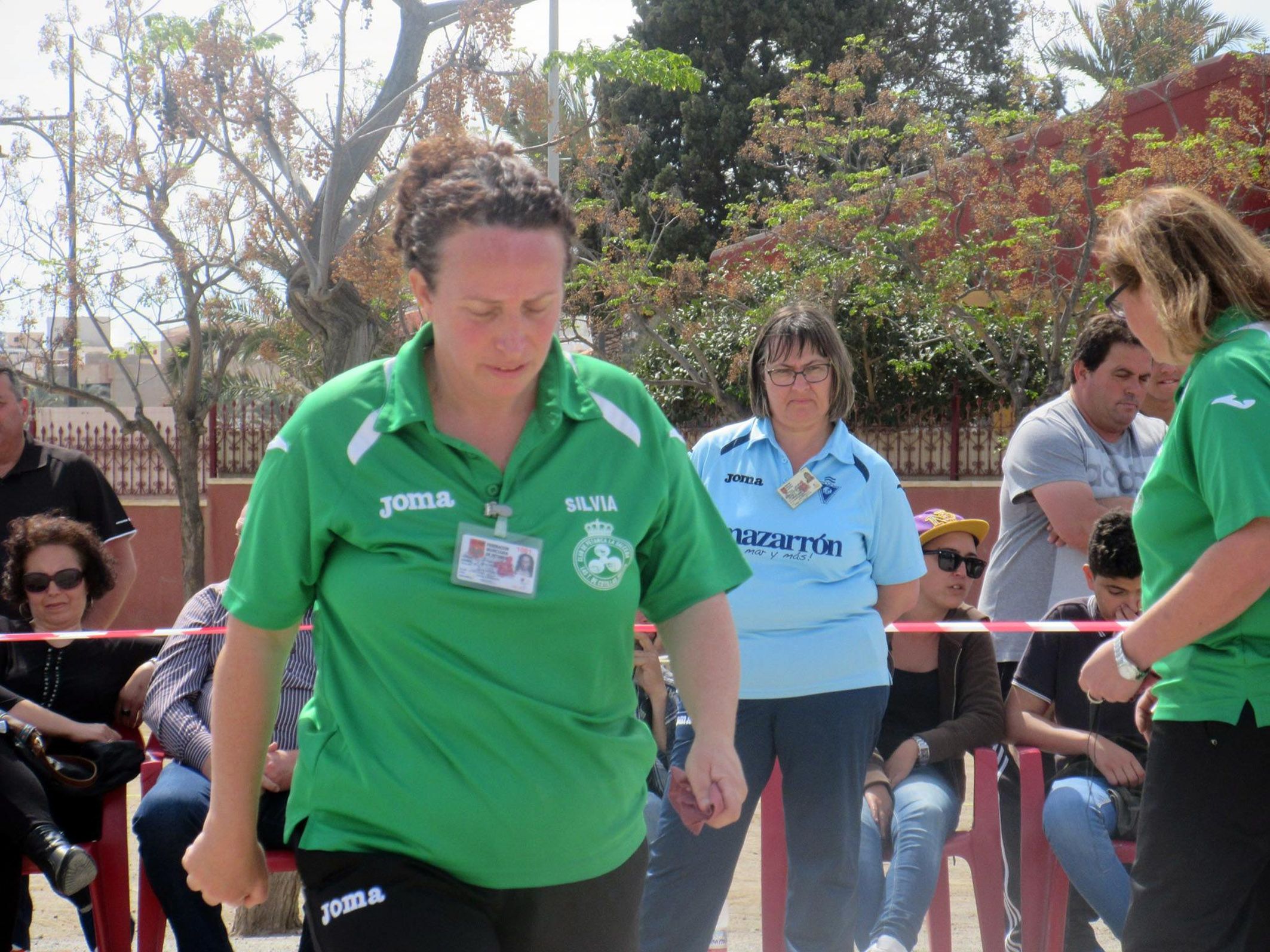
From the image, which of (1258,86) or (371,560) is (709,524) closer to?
(371,560)

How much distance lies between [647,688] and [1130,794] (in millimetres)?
1697

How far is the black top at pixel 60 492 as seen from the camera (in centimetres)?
500

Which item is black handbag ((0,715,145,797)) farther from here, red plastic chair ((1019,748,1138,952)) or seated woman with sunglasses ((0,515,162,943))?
red plastic chair ((1019,748,1138,952))

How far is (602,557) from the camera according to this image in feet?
6.41

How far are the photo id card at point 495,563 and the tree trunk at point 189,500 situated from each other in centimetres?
1270

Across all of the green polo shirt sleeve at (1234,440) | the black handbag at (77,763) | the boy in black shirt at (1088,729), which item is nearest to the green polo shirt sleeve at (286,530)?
the green polo shirt sleeve at (1234,440)

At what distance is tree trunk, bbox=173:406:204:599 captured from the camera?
13.9 meters

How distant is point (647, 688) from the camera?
16.0ft

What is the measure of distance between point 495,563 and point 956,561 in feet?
10.4

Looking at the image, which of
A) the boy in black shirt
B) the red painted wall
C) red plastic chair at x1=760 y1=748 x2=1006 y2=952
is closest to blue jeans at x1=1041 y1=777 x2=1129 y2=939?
the boy in black shirt

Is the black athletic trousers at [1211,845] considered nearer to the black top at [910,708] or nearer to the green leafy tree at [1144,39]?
the black top at [910,708]

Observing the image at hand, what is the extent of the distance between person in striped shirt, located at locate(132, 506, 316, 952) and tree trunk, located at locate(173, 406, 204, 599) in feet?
33.1

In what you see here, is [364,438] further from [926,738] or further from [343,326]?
[343,326]

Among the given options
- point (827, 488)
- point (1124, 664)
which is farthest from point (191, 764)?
point (1124, 664)
